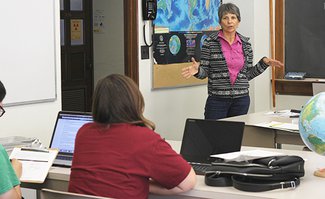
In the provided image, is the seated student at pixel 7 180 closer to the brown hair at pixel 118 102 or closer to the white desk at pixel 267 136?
the brown hair at pixel 118 102

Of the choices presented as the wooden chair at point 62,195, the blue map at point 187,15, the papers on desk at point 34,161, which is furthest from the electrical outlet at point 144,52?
the wooden chair at point 62,195

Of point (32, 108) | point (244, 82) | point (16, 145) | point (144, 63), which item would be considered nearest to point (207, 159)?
point (16, 145)

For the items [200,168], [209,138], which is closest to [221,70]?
[209,138]

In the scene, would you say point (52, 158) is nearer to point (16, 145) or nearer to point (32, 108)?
point (16, 145)

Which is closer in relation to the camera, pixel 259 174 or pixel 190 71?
pixel 259 174

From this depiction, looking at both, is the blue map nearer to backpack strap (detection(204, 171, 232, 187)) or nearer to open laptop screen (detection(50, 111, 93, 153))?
open laptop screen (detection(50, 111, 93, 153))

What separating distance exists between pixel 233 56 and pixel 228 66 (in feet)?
0.32

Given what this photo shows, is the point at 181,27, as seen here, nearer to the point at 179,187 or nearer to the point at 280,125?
the point at 280,125

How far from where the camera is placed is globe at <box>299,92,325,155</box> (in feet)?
9.50

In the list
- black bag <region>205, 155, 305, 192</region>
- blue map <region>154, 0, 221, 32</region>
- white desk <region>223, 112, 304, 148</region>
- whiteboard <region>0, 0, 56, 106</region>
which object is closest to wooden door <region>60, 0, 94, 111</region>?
blue map <region>154, 0, 221, 32</region>

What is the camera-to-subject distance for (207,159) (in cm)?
330

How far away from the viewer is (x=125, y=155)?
2.73m

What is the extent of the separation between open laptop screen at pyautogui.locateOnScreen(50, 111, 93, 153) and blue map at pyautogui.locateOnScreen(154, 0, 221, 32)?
3.16 meters

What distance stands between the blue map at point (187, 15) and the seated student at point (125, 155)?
3805 mm
